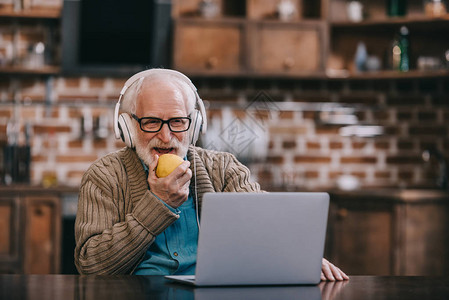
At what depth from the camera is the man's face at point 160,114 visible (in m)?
1.76

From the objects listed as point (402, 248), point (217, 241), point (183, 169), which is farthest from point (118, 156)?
point (402, 248)

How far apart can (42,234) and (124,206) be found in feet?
6.72

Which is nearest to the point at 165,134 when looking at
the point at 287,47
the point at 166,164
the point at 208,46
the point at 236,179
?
the point at 166,164

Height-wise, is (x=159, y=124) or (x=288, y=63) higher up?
(x=288, y=63)

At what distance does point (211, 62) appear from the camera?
3.99 meters

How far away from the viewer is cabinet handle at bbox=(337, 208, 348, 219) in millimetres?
3643

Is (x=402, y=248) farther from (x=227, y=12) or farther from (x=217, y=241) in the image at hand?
(x=217, y=241)

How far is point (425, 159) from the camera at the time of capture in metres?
4.32

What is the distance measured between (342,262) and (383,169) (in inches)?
38.3

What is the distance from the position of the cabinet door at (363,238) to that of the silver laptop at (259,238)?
2.36 m

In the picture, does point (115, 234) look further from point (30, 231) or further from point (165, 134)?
point (30, 231)

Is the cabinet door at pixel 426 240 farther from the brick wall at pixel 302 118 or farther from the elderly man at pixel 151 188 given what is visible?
the elderly man at pixel 151 188

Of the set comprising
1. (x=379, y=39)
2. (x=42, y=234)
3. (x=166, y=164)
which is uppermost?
(x=379, y=39)

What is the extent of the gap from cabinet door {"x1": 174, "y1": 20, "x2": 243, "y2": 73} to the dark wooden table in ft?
8.98
